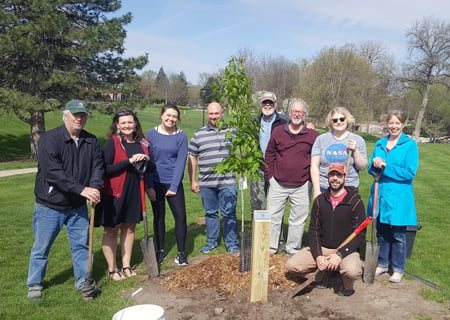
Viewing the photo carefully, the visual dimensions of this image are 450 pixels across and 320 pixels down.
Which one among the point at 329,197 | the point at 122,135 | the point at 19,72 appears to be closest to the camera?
the point at 329,197

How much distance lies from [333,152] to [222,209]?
200cm

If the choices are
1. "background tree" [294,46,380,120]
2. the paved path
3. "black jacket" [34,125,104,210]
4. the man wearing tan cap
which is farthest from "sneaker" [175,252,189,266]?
"background tree" [294,46,380,120]

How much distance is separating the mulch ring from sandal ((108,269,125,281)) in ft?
1.95

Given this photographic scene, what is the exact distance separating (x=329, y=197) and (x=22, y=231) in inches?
239

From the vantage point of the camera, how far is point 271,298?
4.36 meters

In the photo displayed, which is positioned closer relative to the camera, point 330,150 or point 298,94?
point 330,150

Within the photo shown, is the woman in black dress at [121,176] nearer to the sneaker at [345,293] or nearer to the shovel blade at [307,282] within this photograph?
the shovel blade at [307,282]

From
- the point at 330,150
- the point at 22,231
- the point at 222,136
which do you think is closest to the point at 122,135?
the point at 222,136

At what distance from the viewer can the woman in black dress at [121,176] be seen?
186 inches

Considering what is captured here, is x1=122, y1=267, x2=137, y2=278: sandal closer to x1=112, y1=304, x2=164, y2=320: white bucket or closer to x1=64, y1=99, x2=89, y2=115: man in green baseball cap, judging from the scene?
x1=112, y1=304, x2=164, y2=320: white bucket

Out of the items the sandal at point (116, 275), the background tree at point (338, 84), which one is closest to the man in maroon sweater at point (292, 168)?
the sandal at point (116, 275)

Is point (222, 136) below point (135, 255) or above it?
above

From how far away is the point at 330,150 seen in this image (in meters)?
4.93

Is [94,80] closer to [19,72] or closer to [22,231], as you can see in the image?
[19,72]
